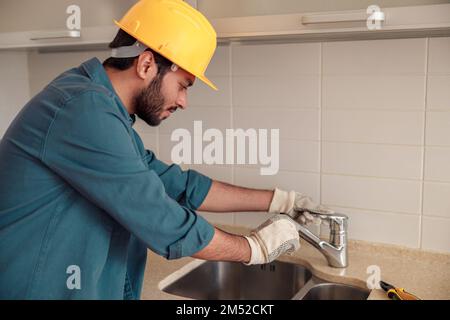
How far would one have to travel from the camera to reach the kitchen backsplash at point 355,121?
155 cm

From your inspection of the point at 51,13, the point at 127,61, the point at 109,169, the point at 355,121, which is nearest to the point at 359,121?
the point at 355,121

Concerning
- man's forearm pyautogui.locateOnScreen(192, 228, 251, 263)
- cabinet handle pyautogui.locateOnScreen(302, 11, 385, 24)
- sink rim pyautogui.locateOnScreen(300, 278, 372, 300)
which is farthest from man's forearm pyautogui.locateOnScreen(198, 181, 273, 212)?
cabinet handle pyautogui.locateOnScreen(302, 11, 385, 24)

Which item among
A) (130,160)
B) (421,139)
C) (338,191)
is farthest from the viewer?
(338,191)

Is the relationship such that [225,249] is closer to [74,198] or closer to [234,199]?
[74,198]

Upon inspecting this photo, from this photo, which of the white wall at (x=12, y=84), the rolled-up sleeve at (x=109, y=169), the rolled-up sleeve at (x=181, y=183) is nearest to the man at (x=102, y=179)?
the rolled-up sleeve at (x=109, y=169)

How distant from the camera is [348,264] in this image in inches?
63.6

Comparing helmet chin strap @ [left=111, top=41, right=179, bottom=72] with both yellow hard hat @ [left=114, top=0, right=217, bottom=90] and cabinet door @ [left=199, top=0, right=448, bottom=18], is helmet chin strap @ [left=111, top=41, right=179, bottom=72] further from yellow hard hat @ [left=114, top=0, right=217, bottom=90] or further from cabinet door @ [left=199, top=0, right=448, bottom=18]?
cabinet door @ [left=199, top=0, right=448, bottom=18]

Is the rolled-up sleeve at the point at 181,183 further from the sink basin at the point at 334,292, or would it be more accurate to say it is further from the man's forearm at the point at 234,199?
the sink basin at the point at 334,292

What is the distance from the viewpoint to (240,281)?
1797 mm

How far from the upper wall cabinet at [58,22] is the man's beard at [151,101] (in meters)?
0.35

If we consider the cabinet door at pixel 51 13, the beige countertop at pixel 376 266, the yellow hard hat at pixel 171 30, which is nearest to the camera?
the yellow hard hat at pixel 171 30
